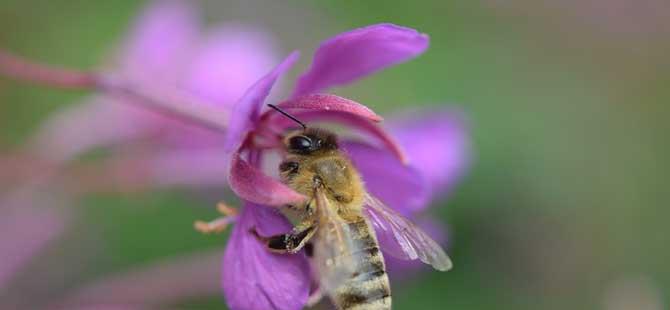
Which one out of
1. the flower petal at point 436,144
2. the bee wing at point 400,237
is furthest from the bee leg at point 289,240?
the flower petal at point 436,144

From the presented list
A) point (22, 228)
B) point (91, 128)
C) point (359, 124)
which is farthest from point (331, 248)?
point (91, 128)

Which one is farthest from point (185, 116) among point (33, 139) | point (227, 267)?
point (33, 139)

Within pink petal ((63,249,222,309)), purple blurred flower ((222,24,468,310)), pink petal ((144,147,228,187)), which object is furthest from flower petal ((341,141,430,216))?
pink petal ((144,147,228,187))

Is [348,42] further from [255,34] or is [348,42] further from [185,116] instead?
[255,34]

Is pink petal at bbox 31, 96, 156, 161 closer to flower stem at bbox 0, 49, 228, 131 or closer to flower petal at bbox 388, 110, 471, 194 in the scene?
flower stem at bbox 0, 49, 228, 131

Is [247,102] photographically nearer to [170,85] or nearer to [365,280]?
[365,280]

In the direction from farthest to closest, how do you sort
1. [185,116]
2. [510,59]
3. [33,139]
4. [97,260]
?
[510,59] → [97,260] → [33,139] → [185,116]
